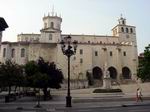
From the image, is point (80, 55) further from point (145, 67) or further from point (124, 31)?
point (145, 67)

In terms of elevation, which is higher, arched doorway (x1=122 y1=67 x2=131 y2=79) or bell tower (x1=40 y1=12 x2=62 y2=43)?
bell tower (x1=40 y1=12 x2=62 y2=43)

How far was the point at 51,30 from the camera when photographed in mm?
79688

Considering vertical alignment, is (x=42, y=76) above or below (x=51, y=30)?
below

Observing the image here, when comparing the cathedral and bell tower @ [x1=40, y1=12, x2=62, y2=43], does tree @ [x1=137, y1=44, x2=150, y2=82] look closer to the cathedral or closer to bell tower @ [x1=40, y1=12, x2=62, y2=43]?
the cathedral

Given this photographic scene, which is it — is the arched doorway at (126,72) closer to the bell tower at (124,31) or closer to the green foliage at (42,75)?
the bell tower at (124,31)

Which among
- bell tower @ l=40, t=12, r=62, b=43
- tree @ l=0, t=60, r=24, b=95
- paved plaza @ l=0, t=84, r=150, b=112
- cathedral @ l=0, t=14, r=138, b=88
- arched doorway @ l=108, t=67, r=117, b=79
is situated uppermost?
bell tower @ l=40, t=12, r=62, b=43

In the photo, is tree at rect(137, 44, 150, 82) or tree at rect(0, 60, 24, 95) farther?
tree at rect(137, 44, 150, 82)

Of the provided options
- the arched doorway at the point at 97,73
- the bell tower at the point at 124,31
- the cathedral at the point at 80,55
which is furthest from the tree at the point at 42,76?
the bell tower at the point at 124,31

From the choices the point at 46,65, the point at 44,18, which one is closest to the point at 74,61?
the point at 44,18

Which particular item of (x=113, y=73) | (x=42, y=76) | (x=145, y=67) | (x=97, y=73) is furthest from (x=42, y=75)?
(x=113, y=73)

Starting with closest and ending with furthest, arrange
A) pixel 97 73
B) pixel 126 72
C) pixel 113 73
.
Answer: pixel 113 73 < pixel 97 73 < pixel 126 72

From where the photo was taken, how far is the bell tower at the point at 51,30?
79.7 metres

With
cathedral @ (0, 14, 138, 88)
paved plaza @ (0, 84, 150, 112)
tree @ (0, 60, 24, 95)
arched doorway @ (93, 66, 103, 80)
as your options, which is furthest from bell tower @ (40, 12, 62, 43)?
paved plaza @ (0, 84, 150, 112)

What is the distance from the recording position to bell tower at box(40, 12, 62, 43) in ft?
261
